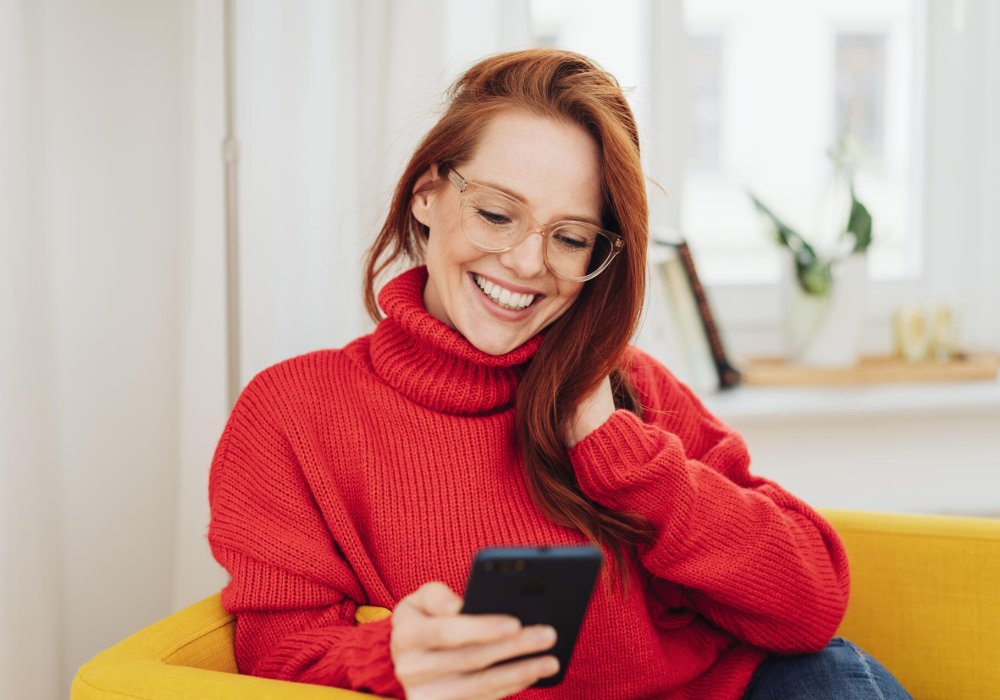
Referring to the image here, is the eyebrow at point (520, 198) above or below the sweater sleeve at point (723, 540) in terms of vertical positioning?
above

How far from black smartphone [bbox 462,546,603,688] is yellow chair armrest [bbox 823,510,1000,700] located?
2.15 ft

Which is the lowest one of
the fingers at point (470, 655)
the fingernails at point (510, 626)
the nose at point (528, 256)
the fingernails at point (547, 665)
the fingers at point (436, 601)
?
the fingernails at point (547, 665)

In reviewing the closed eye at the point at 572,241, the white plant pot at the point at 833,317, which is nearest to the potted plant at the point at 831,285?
the white plant pot at the point at 833,317

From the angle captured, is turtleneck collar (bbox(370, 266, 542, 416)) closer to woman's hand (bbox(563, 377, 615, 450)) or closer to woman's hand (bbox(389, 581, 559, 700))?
woman's hand (bbox(563, 377, 615, 450))

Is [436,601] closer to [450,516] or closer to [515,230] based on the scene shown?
[450,516]

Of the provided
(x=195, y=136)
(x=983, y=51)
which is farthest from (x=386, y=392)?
(x=983, y=51)

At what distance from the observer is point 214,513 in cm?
115

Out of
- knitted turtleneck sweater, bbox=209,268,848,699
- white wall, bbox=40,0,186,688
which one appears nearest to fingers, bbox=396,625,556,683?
knitted turtleneck sweater, bbox=209,268,848,699

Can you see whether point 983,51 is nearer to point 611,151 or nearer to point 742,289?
point 742,289

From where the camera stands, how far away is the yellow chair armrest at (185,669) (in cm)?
95

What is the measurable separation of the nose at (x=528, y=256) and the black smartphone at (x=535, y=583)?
41 cm

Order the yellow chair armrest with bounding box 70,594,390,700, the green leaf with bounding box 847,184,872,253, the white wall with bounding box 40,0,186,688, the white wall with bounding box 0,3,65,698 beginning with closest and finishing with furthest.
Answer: the yellow chair armrest with bounding box 70,594,390,700
the white wall with bounding box 0,3,65,698
the white wall with bounding box 40,0,186,688
the green leaf with bounding box 847,184,872,253

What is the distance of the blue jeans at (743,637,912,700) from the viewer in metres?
1.17

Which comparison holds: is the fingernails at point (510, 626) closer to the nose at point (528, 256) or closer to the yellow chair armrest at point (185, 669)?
the yellow chair armrest at point (185, 669)
